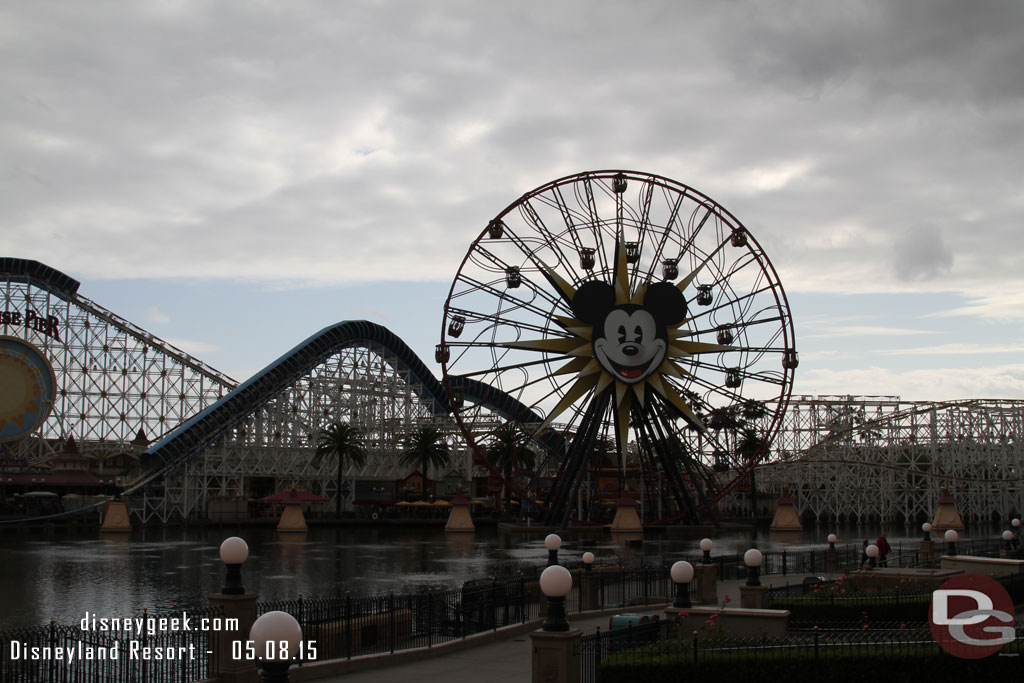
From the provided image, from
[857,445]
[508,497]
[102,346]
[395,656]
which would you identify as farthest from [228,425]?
[395,656]

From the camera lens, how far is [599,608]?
27.5m

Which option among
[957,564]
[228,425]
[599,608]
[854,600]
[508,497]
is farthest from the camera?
[508,497]

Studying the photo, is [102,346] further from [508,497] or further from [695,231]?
[695,231]

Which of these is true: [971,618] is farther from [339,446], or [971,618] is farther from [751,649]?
[339,446]

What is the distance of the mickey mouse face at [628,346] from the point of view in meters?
55.3

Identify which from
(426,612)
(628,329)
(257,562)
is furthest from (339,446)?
(426,612)

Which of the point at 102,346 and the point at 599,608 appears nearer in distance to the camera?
the point at 599,608

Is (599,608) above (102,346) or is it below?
below

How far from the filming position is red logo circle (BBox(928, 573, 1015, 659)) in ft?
49.2

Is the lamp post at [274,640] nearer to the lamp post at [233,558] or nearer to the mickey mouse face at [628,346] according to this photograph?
the lamp post at [233,558]

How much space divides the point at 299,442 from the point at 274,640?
79.5 metres

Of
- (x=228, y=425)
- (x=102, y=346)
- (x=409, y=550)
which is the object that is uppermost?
(x=102, y=346)

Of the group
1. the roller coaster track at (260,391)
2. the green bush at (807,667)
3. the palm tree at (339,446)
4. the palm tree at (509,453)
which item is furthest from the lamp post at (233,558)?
the palm tree at (339,446)

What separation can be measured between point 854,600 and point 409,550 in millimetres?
36401
